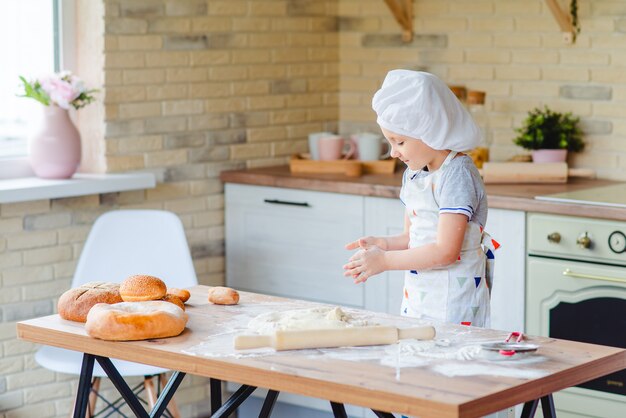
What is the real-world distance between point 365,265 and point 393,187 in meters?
1.46

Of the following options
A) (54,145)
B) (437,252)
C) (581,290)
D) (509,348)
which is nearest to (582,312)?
(581,290)

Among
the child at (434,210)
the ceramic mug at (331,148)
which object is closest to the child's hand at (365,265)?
the child at (434,210)

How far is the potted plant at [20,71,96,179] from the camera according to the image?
13.7ft

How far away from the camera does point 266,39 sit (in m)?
5.02

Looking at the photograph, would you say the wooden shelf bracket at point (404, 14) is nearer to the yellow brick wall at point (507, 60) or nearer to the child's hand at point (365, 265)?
the yellow brick wall at point (507, 60)

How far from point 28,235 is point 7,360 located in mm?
468

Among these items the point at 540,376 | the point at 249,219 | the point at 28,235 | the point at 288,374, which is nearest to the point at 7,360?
the point at 28,235

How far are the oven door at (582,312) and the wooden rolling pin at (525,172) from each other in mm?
432

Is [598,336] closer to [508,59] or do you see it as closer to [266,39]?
[508,59]

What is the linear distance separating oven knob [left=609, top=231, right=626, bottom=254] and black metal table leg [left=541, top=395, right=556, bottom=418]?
4.10ft

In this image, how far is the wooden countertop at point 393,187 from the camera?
3.83m

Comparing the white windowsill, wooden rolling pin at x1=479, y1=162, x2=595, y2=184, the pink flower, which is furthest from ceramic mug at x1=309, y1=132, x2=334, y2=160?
the pink flower

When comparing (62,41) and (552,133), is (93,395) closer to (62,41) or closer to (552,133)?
(62,41)

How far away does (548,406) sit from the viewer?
8.55 ft
